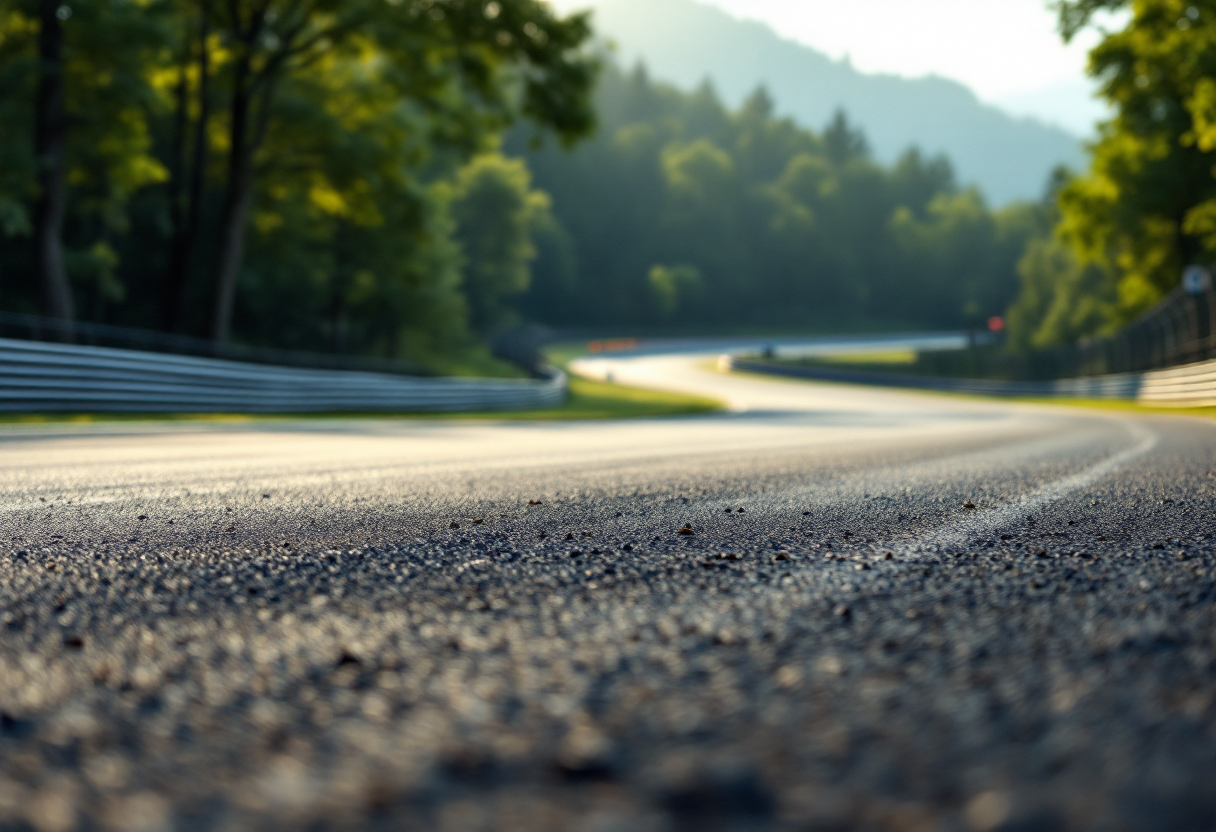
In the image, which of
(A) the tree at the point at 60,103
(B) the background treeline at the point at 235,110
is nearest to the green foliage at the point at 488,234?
(B) the background treeline at the point at 235,110

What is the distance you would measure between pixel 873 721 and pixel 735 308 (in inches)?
4847

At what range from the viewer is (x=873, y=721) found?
145cm

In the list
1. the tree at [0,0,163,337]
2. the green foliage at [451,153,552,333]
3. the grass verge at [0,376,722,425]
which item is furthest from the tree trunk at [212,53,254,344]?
the green foliage at [451,153,552,333]

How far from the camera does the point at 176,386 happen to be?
1562 centimetres

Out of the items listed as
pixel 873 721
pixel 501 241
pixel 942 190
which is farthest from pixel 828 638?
pixel 942 190

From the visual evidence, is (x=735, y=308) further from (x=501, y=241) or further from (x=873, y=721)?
(x=873, y=721)

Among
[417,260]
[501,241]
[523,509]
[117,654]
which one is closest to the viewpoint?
[117,654]

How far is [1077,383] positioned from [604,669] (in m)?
40.0

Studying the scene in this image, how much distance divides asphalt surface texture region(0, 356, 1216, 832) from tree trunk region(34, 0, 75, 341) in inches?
673

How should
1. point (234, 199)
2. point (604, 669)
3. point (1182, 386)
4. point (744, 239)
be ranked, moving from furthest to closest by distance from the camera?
1. point (744, 239)
2. point (1182, 386)
3. point (234, 199)
4. point (604, 669)

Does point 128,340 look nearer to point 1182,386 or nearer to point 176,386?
point 176,386

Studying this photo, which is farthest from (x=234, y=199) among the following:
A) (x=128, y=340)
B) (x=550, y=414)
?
(x=550, y=414)

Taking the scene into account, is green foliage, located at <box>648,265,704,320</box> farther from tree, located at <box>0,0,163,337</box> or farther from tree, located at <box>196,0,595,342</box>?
tree, located at <box>0,0,163,337</box>

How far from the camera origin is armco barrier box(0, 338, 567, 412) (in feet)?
43.5
